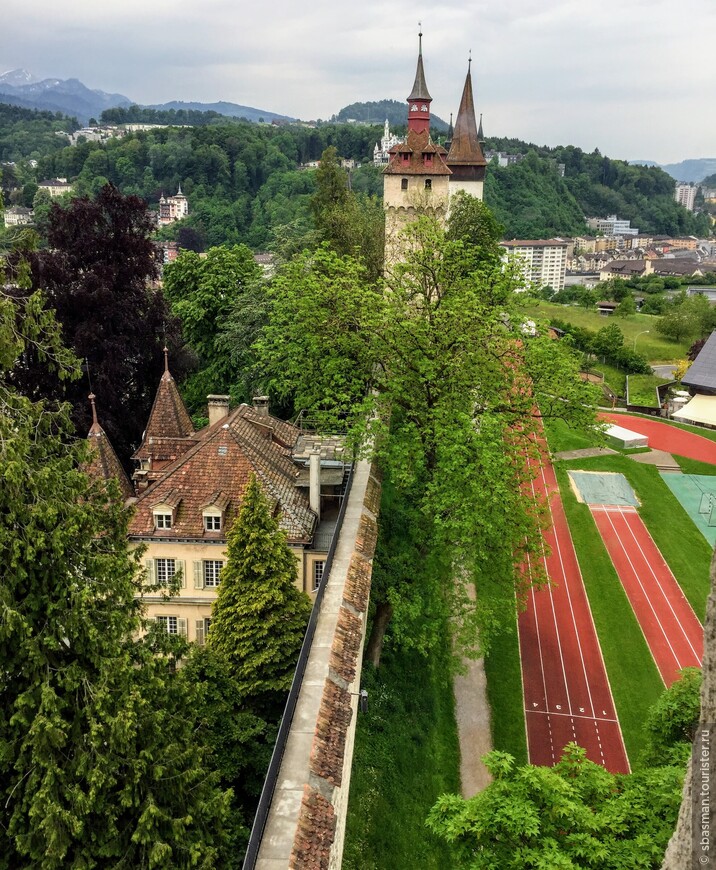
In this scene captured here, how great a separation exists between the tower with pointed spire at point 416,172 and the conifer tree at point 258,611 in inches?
1112

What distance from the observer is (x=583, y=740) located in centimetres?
2639

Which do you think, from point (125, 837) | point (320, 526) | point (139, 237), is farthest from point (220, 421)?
point (125, 837)

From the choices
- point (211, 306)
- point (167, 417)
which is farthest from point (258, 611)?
point (211, 306)

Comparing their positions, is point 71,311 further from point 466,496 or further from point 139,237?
point 466,496

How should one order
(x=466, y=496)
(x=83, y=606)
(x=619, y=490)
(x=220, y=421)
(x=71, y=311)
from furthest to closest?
1. (x=619, y=490)
2. (x=71, y=311)
3. (x=220, y=421)
4. (x=466, y=496)
5. (x=83, y=606)

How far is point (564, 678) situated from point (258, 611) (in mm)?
15738

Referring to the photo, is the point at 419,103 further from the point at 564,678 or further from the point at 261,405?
the point at 564,678

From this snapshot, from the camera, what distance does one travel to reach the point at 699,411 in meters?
69.1

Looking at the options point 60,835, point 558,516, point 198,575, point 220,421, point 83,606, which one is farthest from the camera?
point 558,516

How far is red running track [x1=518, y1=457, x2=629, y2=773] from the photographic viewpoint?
26.1 metres

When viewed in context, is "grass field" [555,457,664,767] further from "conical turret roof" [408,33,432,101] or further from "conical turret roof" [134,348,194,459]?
"conical turret roof" [408,33,432,101]

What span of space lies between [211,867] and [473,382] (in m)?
15.1

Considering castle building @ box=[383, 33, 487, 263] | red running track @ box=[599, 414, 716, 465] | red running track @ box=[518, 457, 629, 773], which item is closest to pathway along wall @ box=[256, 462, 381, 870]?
red running track @ box=[518, 457, 629, 773]

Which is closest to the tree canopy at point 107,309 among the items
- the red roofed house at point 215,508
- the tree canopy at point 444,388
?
the red roofed house at point 215,508
